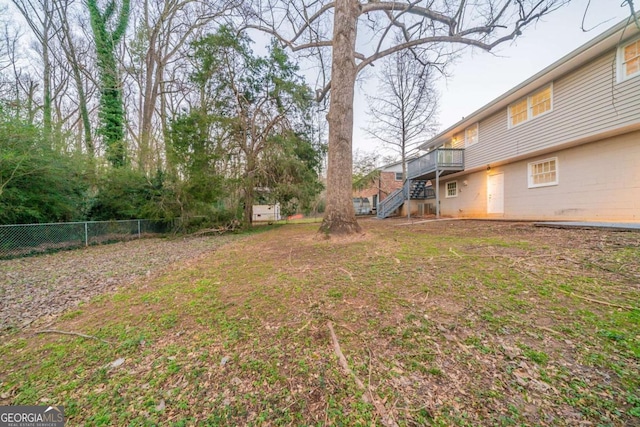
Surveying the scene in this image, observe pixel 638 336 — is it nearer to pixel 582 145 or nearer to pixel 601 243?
pixel 601 243

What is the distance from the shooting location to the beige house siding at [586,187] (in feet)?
20.9

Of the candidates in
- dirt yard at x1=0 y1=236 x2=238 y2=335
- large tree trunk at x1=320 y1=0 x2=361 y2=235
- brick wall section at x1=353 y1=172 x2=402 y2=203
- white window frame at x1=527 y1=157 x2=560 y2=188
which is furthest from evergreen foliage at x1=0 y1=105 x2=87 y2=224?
brick wall section at x1=353 y1=172 x2=402 y2=203

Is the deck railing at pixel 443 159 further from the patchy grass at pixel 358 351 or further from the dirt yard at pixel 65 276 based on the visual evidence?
the dirt yard at pixel 65 276

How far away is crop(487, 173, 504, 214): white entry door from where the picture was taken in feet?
34.8

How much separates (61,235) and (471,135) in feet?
57.6

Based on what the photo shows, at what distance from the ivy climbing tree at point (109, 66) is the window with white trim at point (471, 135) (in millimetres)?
17395

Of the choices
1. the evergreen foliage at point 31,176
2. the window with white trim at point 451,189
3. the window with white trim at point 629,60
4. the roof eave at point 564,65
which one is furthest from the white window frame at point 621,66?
the evergreen foliage at point 31,176

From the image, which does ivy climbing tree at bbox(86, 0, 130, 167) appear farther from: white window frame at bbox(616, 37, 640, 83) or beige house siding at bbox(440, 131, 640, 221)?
beige house siding at bbox(440, 131, 640, 221)

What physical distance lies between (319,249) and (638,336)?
4.17 m

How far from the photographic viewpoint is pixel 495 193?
11.0 metres

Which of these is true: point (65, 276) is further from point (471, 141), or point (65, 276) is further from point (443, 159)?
point (471, 141)

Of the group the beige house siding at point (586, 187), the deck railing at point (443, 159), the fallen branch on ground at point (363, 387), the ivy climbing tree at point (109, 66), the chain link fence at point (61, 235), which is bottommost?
the fallen branch on ground at point (363, 387)

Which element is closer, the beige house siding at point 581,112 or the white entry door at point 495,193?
the beige house siding at point 581,112

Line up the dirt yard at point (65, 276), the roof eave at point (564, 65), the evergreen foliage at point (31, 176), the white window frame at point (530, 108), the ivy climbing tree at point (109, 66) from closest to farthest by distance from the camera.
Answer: the dirt yard at point (65, 276), the evergreen foliage at point (31, 176), the roof eave at point (564, 65), the white window frame at point (530, 108), the ivy climbing tree at point (109, 66)
